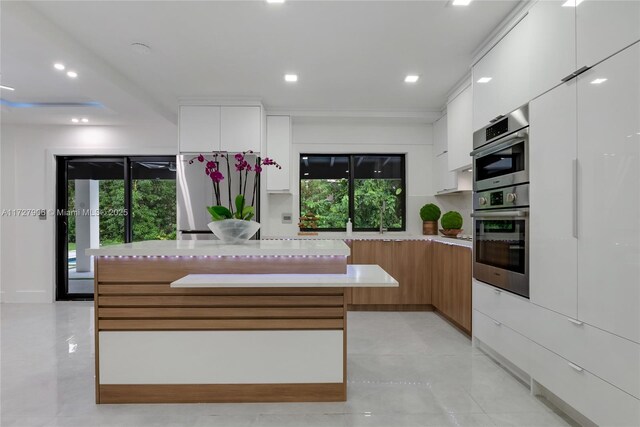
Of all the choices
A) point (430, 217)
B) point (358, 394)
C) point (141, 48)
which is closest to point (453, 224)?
point (430, 217)

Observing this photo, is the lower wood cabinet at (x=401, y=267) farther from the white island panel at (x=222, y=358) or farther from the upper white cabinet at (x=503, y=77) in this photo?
the white island panel at (x=222, y=358)

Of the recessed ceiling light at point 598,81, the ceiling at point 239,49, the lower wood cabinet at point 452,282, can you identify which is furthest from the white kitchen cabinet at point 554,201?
the lower wood cabinet at point 452,282

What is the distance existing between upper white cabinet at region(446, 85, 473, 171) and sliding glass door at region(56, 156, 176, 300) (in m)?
3.84

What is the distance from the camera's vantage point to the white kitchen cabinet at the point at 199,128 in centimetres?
423

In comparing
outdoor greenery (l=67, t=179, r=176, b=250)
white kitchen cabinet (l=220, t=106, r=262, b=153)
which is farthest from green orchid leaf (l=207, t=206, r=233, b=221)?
outdoor greenery (l=67, t=179, r=176, b=250)

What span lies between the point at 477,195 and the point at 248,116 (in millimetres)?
2708

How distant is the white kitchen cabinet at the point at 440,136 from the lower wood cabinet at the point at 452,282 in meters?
1.30

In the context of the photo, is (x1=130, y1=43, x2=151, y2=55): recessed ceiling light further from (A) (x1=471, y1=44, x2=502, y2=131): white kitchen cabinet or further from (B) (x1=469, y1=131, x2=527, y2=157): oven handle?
(B) (x1=469, y1=131, x2=527, y2=157): oven handle

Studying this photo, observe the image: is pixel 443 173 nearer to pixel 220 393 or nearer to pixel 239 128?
pixel 239 128

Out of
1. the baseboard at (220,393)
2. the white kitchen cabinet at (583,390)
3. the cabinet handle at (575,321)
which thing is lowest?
the baseboard at (220,393)

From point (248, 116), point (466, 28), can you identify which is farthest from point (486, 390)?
point (248, 116)

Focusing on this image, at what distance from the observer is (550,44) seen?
2.10 metres

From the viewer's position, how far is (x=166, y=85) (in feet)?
12.6

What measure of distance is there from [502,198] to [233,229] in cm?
197
